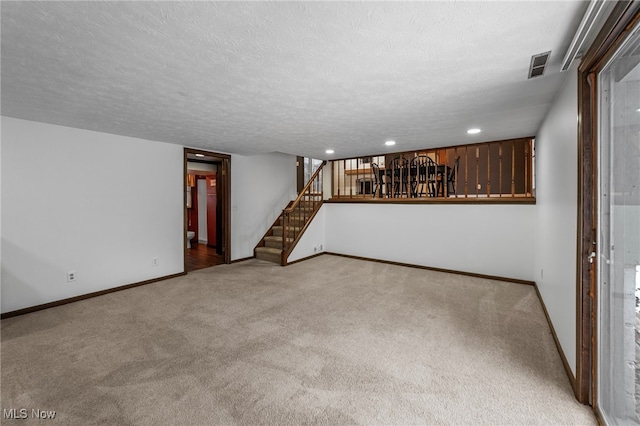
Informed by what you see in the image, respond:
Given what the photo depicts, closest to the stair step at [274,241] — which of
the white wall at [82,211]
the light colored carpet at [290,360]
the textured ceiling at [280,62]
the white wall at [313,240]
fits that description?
the white wall at [313,240]

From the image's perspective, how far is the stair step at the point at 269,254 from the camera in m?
5.32

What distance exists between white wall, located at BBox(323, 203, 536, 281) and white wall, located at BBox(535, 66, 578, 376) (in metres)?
1.31

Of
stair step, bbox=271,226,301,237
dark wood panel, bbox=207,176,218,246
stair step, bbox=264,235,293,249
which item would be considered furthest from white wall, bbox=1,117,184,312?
dark wood panel, bbox=207,176,218,246

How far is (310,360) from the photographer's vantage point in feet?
6.90

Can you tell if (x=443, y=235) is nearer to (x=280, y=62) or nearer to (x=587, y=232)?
(x=587, y=232)

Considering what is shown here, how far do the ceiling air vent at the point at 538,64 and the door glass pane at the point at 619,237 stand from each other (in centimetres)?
32

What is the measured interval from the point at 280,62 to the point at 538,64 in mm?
1705

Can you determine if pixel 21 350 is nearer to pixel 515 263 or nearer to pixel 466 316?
pixel 466 316

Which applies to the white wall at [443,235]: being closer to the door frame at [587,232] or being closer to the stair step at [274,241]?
the stair step at [274,241]

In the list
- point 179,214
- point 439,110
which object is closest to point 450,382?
point 439,110

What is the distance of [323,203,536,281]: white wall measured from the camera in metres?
4.11

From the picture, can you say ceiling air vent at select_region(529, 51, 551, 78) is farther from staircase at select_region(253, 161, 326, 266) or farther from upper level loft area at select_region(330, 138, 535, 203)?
staircase at select_region(253, 161, 326, 266)

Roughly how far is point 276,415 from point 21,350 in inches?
91.2

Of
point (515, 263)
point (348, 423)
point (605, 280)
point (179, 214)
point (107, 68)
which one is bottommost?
point (348, 423)
